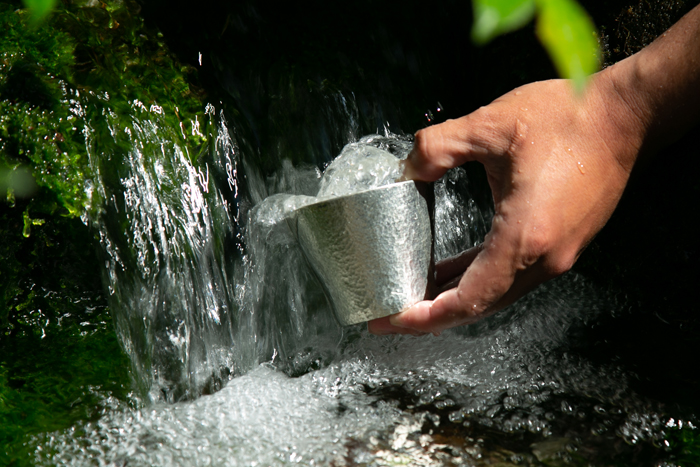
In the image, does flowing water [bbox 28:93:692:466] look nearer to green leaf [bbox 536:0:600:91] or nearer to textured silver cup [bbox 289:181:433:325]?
textured silver cup [bbox 289:181:433:325]

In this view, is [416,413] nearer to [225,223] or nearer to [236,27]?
[225,223]

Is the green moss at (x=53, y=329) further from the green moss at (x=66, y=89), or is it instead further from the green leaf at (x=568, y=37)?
the green leaf at (x=568, y=37)

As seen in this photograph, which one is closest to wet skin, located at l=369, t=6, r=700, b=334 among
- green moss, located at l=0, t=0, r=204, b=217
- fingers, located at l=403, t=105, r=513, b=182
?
fingers, located at l=403, t=105, r=513, b=182

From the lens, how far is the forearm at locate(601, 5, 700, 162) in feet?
4.16

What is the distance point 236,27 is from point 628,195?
1.48m

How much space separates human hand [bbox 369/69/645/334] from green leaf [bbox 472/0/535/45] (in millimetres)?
917

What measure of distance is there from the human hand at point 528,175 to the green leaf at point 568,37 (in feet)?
3.06

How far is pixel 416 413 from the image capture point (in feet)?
4.51

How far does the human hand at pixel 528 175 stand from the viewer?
120 cm

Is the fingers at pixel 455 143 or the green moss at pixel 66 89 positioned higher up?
the green moss at pixel 66 89

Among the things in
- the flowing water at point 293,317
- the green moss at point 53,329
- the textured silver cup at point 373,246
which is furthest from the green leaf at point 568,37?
the green moss at point 53,329

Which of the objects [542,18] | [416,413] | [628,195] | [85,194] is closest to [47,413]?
[85,194]

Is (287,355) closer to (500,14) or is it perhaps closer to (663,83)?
(663,83)

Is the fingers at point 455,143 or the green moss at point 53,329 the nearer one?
the fingers at point 455,143
